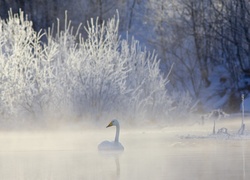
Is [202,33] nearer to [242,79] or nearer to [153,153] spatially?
[242,79]

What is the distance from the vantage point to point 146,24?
42.3 m

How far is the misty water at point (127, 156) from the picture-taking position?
14137mm

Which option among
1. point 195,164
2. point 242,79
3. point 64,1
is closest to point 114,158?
point 195,164

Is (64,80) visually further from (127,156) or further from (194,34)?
(194,34)

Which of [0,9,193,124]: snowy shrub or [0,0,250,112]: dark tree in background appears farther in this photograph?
[0,0,250,112]: dark tree in background

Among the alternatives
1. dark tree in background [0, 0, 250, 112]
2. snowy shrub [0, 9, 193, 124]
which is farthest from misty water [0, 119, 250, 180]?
dark tree in background [0, 0, 250, 112]

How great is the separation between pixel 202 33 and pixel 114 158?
70.3 feet


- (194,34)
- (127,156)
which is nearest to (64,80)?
(127,156)

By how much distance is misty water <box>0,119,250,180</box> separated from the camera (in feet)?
46.4

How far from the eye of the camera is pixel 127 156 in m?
16.9

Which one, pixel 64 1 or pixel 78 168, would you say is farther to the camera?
pixel 64 1

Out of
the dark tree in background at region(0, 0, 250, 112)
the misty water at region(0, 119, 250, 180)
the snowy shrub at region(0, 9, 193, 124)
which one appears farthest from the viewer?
the dark tree in background at region(0, 0, 250, 112)

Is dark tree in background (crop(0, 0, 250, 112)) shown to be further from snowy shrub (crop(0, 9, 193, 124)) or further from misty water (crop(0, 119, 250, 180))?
misty water (crop(0, 119, 250, 180))

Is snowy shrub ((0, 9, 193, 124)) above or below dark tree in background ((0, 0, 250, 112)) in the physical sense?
below
